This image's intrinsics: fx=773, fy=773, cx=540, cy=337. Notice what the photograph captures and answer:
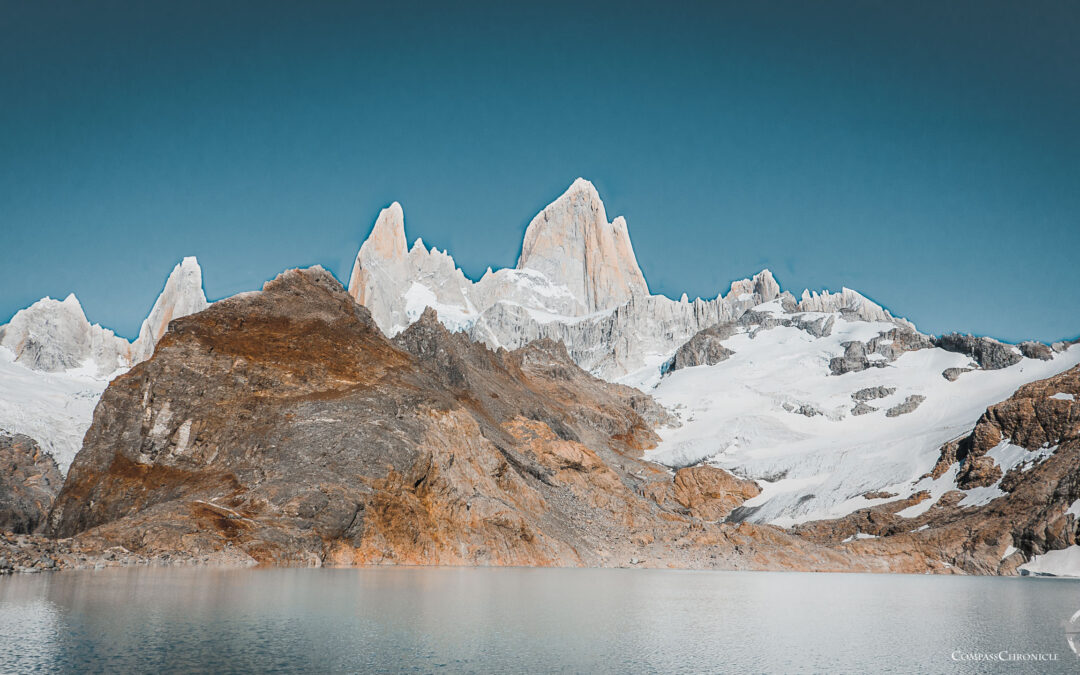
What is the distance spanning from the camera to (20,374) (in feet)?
537

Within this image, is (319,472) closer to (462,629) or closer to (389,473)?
(389,473)

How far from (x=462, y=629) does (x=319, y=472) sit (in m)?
44.8

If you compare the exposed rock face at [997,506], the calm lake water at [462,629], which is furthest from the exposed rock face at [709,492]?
the calm lake water at [462,629]

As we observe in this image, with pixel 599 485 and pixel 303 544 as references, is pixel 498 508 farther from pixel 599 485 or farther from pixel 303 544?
pixel 599 485

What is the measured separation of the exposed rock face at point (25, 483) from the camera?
9719cm

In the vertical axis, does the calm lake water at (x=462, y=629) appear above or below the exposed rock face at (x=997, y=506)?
below

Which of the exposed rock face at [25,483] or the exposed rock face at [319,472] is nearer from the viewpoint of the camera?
the exposed rock face at [319,472]

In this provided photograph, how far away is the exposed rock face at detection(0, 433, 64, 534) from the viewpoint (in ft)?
319

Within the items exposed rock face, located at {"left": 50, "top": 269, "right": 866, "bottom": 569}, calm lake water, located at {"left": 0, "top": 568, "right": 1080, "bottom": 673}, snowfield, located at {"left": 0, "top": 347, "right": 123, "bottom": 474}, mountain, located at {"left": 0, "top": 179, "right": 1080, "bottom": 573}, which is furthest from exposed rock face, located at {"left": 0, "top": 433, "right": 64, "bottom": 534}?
calm lake water, located at {"left": 0, "top": 568, "right": 1080, "bottom": 673}

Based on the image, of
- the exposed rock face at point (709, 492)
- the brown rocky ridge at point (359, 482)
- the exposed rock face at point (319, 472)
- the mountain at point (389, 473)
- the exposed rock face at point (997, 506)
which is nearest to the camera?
the brown rocky ridge at point (359, 482)

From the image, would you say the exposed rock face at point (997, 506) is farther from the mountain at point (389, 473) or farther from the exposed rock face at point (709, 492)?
the exposed rock face at point (709, 492)

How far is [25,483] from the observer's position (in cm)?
10656

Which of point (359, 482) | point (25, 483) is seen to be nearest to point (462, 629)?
point (359, 482)

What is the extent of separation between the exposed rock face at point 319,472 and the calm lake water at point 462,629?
658 inches
